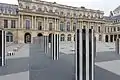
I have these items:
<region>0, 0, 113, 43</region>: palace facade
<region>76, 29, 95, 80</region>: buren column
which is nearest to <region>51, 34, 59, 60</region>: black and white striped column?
<region>76, 29, 95, 80</region>: buren column

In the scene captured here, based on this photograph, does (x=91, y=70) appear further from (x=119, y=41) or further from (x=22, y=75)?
(x=119, y=41)

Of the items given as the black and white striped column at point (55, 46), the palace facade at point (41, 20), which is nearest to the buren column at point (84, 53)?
the black and white striped column at point (55, 46)

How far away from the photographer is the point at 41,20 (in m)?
50.3

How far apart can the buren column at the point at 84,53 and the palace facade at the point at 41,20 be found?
137 feet

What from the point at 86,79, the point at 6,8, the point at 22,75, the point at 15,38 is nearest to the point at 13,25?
the point at 15,38

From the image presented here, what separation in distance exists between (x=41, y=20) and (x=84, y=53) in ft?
150

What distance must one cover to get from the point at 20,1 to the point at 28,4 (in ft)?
8.60

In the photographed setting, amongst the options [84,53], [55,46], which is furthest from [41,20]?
[84,53]

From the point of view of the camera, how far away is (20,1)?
5053 centimetres

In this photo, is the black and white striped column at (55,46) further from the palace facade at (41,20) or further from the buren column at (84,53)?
the palace facade at (41,20)

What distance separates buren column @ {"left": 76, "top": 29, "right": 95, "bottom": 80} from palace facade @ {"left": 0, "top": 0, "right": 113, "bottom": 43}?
137 feet

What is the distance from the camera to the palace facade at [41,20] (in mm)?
45938

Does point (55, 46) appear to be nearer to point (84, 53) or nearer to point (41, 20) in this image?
point (84, 53)

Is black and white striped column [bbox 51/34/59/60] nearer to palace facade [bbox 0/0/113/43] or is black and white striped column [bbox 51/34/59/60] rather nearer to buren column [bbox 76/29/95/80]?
buren column [bbox 76/29/95/80]
